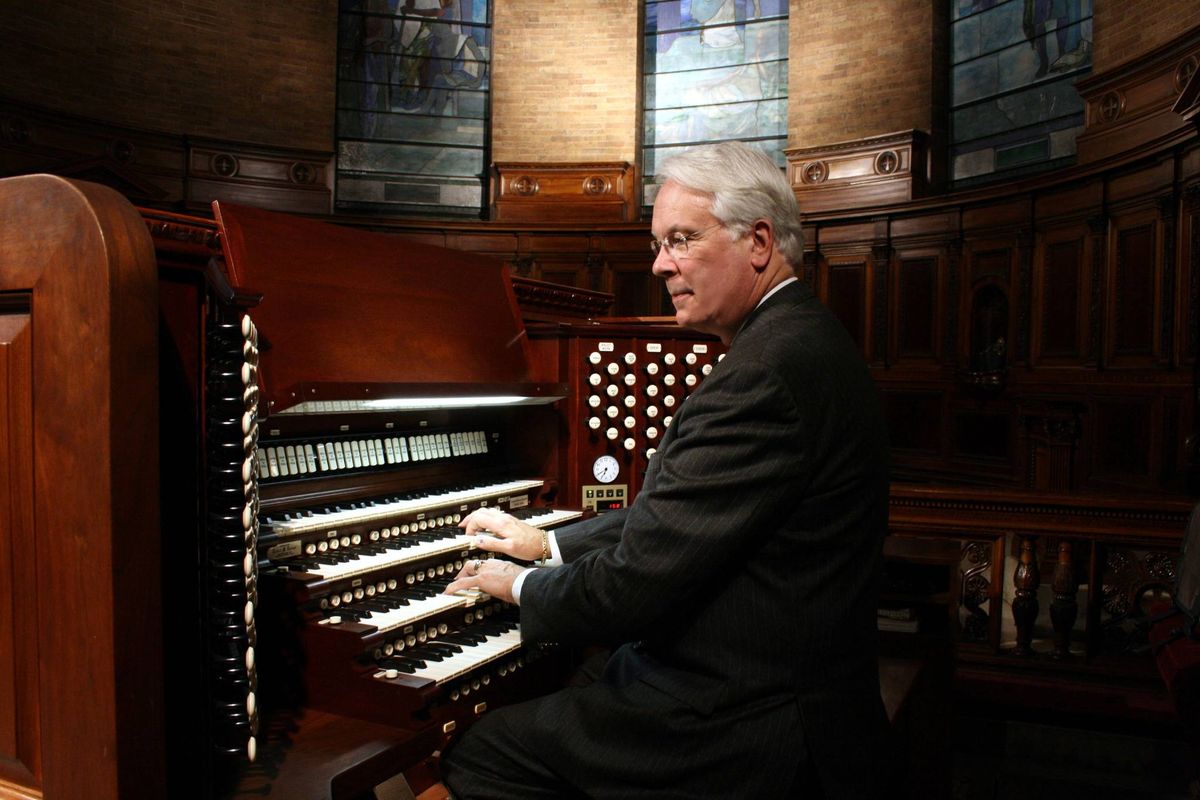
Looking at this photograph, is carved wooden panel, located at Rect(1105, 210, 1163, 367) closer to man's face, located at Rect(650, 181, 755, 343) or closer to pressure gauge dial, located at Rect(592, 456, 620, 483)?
pressure gauge dial, located at Rect(592, 456, 620, 483)

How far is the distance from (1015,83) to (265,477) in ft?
32.4

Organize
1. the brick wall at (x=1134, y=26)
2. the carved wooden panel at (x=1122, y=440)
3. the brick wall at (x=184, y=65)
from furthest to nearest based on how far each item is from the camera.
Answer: the brick wall at (x=184, y=65)
the carved wooden panel at (x=1122, y=440)
the brick wall at (x=1134, y=26)

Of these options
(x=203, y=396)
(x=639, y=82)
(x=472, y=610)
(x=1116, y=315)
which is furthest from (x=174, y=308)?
(x=639, y=82)

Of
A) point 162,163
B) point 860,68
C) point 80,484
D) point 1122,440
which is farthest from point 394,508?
point 860,68

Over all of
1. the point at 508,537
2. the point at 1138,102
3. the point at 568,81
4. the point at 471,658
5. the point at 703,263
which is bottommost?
the point at 471,658

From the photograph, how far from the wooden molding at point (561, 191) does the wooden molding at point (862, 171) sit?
220cm

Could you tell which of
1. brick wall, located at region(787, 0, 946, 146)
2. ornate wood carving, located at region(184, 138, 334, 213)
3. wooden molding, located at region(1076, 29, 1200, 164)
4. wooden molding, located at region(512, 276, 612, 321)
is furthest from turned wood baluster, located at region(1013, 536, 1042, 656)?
ornate wood carving, located at region(184, 138, 334, 213)

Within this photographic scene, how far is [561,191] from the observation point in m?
11.4

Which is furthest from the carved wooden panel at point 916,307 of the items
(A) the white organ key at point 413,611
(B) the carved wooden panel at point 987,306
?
(A) the white organ key at point 413,611

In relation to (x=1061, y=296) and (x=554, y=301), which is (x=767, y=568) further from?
(x=1061, y=296)

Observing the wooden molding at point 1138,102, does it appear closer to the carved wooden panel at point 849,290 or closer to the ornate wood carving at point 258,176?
the carved wooden panel at point 849,290

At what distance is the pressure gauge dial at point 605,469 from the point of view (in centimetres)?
367

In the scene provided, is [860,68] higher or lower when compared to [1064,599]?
higher

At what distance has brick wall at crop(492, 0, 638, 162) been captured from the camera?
1162 cm
